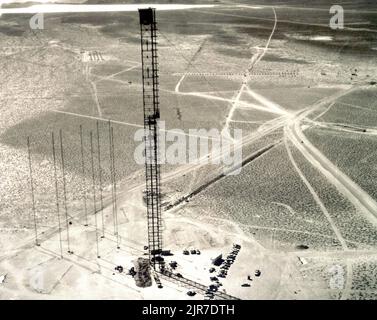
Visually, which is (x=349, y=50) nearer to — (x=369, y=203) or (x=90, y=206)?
(x=369, y=203)

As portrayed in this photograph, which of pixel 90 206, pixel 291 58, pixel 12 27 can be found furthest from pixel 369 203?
pixel 12 27

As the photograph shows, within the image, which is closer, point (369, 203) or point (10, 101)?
point (369, 203)

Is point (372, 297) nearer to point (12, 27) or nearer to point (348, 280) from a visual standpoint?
Result: point (348, 280)
